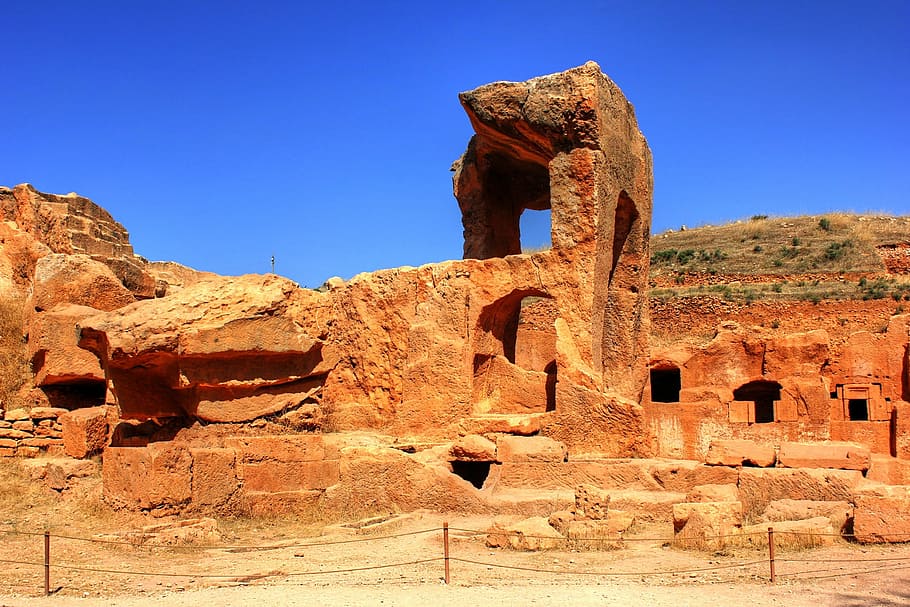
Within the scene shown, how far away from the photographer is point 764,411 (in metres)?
A: 16.7

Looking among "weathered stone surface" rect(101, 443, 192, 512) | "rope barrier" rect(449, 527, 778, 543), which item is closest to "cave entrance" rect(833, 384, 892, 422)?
"rope barrier" rect(449, 527, 778, 543)

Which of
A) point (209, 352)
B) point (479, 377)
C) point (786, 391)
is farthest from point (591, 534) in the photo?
point (786, 391)

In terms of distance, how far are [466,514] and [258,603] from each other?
140 inches

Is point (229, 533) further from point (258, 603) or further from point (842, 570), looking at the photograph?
point (842, 570)

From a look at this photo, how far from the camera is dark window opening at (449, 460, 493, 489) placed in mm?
10219

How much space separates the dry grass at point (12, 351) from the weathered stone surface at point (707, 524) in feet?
27.4

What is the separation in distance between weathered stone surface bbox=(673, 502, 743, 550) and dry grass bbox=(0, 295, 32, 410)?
27.4 feet

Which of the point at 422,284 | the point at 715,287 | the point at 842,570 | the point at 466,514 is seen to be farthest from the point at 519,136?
the point at 715,287

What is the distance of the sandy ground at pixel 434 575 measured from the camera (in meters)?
6.07

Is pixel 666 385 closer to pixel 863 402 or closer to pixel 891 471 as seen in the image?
pixel 863 402

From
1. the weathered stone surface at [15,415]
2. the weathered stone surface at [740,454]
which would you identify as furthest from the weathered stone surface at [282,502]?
the weathered stone surface at [740,454]

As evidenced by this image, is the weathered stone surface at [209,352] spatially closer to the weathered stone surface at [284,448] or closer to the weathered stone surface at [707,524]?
the weathered stone surface at [284,448]

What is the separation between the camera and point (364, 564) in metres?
7.37

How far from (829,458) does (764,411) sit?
25.6ft
